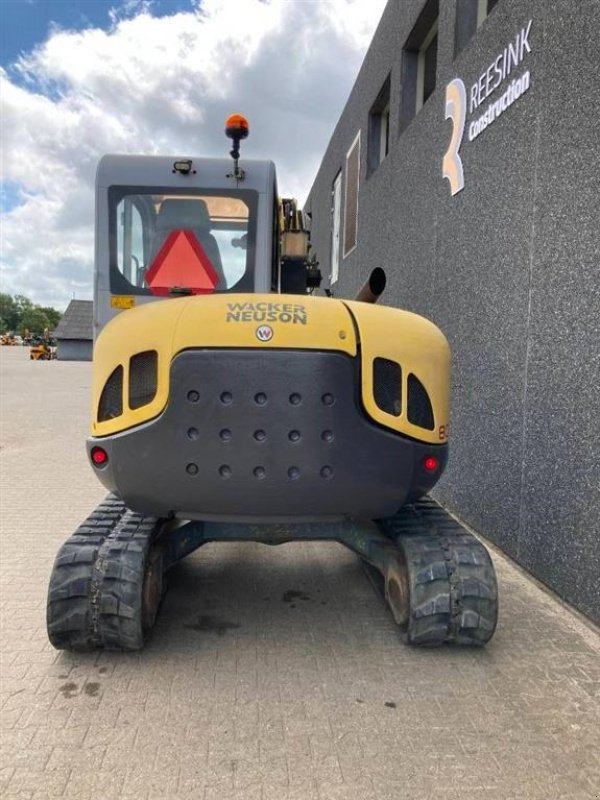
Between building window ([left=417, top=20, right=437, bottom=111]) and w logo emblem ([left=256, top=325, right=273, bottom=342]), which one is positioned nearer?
w logo emblem ([left=256, top=325, right=273, bottom=342])

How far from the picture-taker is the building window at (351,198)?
11602 mm

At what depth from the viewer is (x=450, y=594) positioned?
9.55ft

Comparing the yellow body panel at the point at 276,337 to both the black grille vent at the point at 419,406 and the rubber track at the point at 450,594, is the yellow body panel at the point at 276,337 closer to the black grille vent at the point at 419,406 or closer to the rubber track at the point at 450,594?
the black grille vent at the point at 419,406

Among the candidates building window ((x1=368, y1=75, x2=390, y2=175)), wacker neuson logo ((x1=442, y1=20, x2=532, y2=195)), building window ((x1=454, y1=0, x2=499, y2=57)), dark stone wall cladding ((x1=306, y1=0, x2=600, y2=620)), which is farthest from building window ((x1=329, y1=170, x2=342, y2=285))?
wacker neuson logo ((x1=442, y1=20, x2=532, y2=195))

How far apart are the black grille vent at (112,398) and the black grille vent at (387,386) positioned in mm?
1101

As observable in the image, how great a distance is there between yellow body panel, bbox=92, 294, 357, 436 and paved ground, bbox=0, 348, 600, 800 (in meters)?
1.17

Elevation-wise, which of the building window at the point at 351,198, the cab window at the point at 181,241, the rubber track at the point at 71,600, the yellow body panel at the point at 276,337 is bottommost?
the rubber track at the point at 71,600

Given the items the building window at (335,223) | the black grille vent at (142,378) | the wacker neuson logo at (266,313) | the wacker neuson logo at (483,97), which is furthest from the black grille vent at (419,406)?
the building window at (335,223)

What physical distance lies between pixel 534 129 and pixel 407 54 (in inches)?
181

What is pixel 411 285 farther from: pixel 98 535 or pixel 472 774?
pixel 472 774

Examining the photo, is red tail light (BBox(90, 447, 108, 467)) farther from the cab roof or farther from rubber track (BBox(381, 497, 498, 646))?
the cab roof

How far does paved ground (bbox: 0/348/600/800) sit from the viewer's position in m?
2.13

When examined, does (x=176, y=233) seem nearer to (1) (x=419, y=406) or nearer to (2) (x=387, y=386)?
(2) (x=387, y=386)

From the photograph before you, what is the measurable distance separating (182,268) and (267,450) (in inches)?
64.3
